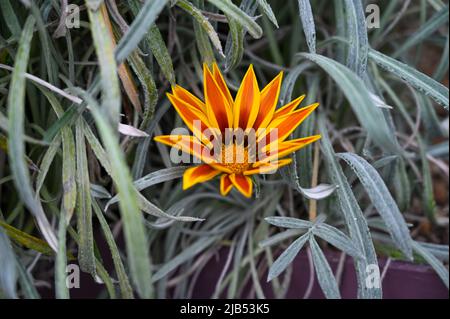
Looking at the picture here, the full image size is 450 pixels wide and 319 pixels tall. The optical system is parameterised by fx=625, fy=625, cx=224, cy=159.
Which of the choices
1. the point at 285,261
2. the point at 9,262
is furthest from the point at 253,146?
the point at 9,262

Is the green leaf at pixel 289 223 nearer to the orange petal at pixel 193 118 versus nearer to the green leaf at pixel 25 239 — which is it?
the orange petal at pixel 193 118

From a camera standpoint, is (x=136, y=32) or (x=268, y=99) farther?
(x=268, y=99)

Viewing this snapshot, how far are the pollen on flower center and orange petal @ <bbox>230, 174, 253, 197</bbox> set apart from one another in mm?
18

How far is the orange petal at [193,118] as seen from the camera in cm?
63

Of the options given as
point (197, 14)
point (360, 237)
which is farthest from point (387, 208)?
point (197, 14)

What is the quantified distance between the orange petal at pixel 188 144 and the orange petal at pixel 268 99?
71 millimetres

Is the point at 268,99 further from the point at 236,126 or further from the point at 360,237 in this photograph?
the point at 360,237

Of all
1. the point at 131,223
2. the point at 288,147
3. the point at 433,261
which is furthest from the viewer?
the point at 433,261

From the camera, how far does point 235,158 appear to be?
25.8 inches

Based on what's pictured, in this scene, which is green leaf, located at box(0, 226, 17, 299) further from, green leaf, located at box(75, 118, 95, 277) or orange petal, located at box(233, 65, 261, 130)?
orange petal, located at box(233, 65, 261, 130)

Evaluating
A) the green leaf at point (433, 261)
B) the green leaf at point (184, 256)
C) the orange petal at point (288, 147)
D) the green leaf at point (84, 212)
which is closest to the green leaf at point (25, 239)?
the green leaf at point (84, 212)

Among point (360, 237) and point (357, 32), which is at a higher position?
point (357, 32)

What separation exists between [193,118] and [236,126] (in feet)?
0.17

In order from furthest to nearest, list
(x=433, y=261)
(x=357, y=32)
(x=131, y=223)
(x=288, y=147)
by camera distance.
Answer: (x=433, y=261)
(x=357, y=32)
(x=288, y=147)
(x=131, y=223)
